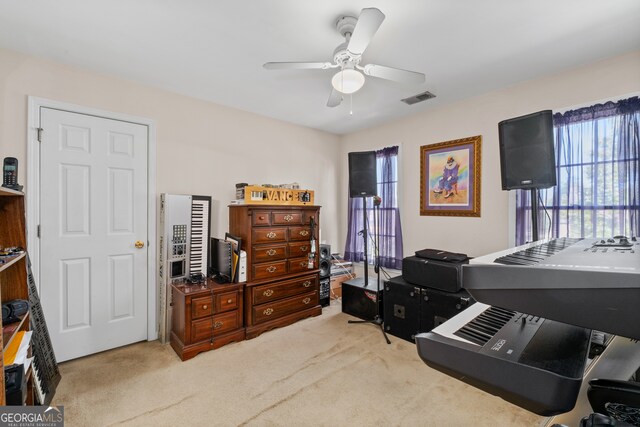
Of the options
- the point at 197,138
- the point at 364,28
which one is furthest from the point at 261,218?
the point at 364,28

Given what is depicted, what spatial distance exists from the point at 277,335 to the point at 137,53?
275cm

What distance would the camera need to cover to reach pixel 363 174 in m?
3.32

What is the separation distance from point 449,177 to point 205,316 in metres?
2.94

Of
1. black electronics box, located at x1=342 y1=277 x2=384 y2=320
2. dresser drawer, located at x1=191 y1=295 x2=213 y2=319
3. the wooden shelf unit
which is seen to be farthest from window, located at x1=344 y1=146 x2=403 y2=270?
the wooden shelf unit

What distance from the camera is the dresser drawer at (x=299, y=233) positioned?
10.5ft

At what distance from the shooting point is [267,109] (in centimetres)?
338

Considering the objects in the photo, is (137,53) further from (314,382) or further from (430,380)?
(430,380)

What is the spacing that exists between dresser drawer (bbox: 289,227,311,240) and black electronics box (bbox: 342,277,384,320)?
78 cm

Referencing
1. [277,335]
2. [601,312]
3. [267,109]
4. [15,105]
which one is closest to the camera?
[601,312]

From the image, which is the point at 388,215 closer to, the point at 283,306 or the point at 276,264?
the point at 276,264

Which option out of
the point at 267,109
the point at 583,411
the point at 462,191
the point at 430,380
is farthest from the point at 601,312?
the point at 267,109

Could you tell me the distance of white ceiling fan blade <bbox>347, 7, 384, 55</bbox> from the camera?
1391 millimetres

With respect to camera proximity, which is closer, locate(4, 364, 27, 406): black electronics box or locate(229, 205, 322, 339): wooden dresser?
locate(4, 364, 27, 406): black electronics box

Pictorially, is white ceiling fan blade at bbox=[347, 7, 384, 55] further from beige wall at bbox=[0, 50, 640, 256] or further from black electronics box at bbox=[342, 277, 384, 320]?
black electronics box at bbox=[342, 277, 384, 320]
